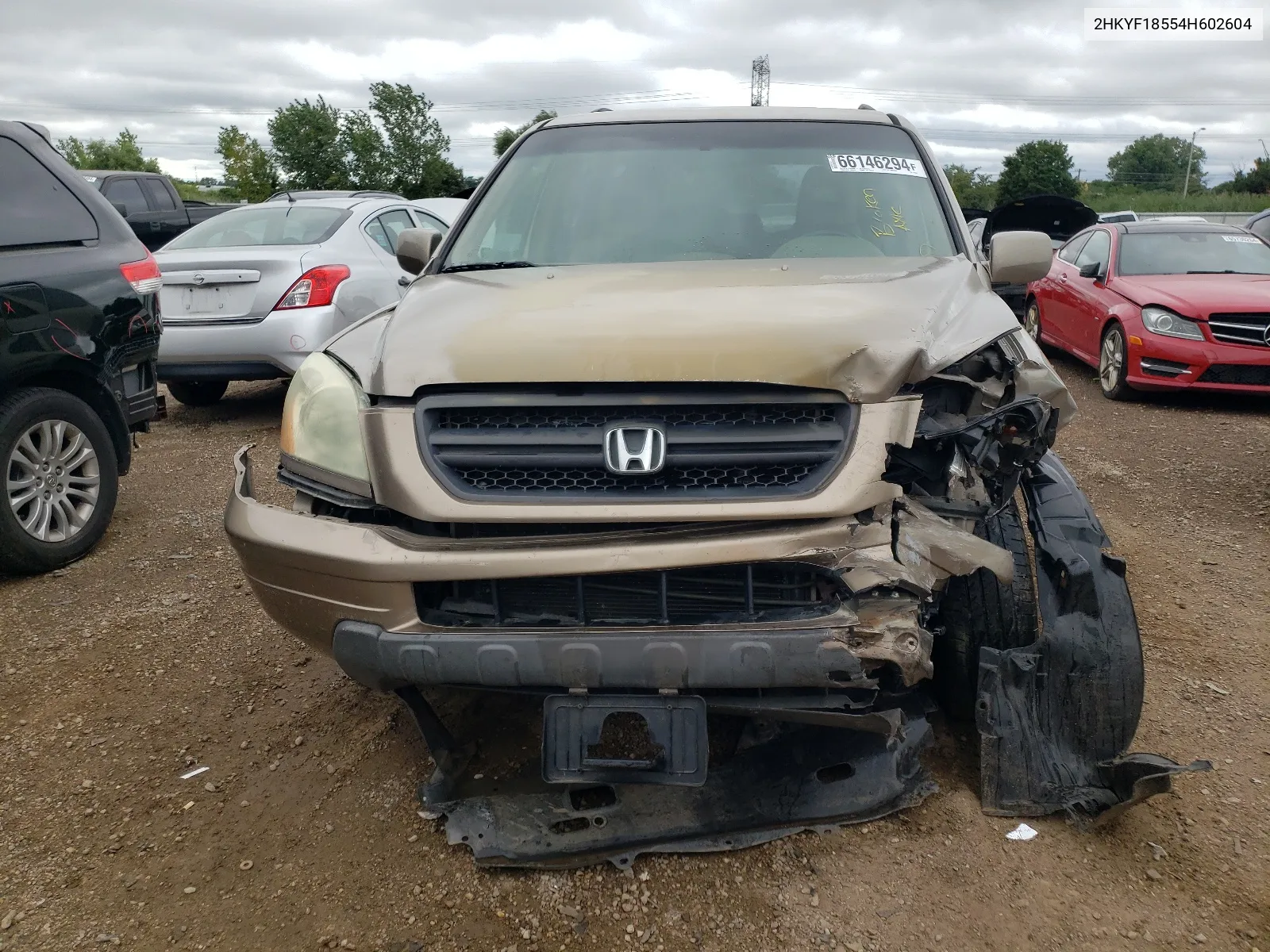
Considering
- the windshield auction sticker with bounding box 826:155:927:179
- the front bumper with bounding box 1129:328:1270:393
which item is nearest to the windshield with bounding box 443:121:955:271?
the windshield auction sticker with bounding box 826:155:927:179

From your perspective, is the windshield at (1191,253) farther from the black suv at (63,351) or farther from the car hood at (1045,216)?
the black suv at (63,351)

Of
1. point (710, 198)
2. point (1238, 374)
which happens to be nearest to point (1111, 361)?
point (1238, 374)

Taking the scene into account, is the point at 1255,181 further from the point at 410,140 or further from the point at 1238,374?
the point at 1238,374

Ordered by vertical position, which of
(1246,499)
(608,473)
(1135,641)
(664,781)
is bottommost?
(1246,499)

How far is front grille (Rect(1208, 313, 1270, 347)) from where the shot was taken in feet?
24.8

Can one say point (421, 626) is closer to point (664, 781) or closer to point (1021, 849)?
point (664, 781)

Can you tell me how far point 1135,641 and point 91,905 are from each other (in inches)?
105

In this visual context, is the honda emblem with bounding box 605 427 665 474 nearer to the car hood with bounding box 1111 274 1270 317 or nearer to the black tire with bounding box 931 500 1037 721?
the black tire with bounding box 931 500 1037 721

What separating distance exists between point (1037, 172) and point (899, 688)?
2754 inches

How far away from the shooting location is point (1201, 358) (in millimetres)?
7652

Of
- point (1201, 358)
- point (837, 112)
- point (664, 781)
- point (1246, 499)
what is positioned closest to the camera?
point (664, 781)

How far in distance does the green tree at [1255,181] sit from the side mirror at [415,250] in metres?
64.8

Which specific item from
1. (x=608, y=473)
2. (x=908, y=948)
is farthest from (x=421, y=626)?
(x=908, y=948)

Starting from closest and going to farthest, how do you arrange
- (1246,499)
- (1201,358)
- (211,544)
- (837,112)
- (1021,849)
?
(1021,849) < (837,112) < (211,544) < (1246,499) < (1201,358)
